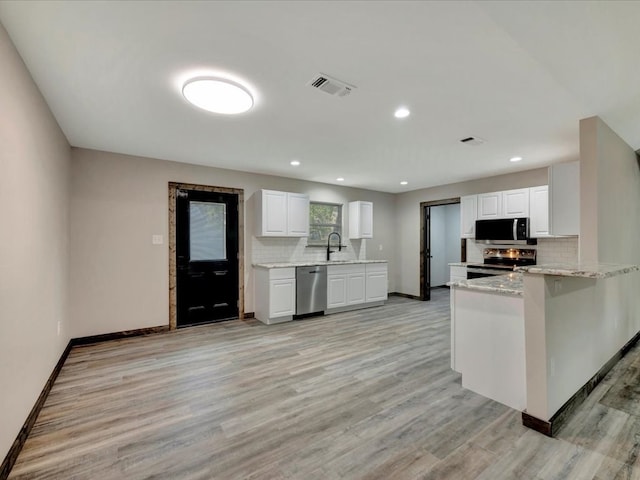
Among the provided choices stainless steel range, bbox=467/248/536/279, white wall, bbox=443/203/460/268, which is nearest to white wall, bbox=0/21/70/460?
stainless steel range, bbox=467/248/536/279

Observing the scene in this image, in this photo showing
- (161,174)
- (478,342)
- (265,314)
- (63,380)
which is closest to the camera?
(478,342)

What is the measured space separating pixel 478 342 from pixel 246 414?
1960mm

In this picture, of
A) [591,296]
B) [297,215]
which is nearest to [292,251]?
[297,215]

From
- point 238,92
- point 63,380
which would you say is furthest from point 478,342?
point 63,380

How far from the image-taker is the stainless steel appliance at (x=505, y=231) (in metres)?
4.56

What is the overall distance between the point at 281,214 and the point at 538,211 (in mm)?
4056

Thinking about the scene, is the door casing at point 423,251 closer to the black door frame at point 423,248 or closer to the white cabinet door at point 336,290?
the black door frame at point 423,248

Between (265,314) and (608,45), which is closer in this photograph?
(608,45)

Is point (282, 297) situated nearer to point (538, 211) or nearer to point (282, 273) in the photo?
point (282, 273)

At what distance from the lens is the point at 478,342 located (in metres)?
2.47

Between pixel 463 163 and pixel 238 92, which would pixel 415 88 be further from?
pixel 463 163

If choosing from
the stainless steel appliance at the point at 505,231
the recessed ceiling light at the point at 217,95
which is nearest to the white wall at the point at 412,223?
the stainless steel appliance at the point at 505,231

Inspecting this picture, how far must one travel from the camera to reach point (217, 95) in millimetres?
2312

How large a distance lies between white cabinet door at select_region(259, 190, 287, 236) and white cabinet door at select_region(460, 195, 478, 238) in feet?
10.9
